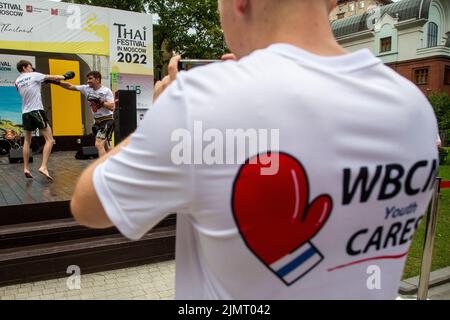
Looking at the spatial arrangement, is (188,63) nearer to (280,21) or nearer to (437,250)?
(280,21)

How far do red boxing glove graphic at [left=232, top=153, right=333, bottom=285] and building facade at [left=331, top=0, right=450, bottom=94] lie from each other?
33.9 metres

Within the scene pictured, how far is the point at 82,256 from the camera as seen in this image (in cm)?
438

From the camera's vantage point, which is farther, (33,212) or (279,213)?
(33,212)

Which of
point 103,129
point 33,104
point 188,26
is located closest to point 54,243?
point 33,104

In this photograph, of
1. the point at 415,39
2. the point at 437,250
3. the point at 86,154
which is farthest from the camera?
the point at 415,39

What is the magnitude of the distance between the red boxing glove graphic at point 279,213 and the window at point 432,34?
123ft

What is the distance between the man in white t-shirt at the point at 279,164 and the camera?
724 millimetres

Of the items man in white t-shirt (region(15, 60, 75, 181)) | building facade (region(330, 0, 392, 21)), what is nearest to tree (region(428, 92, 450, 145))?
man in white t-shirt (region(15, 60, 75, 181))

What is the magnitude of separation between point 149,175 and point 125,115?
3.21 metres

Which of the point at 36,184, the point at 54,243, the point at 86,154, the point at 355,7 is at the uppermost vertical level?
the point at 355,7

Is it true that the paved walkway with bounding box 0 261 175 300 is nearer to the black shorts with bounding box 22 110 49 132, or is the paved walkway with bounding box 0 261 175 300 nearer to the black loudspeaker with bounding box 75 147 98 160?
the black shorts with bounding box 22 110 49 132

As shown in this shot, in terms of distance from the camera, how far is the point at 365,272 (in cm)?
89

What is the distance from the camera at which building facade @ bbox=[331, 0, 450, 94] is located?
31906 mm

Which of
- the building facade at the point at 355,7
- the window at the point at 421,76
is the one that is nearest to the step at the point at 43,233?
the window at the point at 421,76
